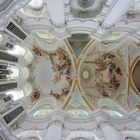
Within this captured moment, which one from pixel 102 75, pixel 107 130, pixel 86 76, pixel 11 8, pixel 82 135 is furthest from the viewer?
pixel 86 76

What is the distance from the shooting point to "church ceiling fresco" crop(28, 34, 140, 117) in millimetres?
17859

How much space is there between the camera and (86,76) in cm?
1931

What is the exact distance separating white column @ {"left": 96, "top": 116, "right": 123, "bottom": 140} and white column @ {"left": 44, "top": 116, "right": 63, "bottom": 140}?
190 centimetres

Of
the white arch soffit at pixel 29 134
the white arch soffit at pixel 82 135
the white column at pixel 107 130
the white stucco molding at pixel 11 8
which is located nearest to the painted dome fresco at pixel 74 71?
the white arch soffit at pixel 29 134

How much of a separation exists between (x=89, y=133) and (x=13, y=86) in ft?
14.7

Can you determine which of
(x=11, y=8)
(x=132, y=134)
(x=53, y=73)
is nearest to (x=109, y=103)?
(x=53, y=73)

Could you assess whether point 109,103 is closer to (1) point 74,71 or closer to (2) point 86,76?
(2) point 86,76

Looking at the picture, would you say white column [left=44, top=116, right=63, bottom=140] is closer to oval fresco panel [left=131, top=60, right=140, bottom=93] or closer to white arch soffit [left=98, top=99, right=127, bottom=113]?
white arch soffit [left=98, top=99, right=127, bottom=113]

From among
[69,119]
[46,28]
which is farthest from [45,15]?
[69,119]

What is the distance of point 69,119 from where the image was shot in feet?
47.8

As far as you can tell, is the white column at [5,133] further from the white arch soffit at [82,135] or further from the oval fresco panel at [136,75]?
the oval fresco panel at [136,75]

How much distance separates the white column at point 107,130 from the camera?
39.3ft

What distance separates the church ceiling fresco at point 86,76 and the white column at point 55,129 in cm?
386

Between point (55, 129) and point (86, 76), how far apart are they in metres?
7.27
